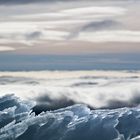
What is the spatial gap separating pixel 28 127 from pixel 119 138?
2433 centimetres

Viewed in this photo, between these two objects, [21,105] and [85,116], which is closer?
[85,116]

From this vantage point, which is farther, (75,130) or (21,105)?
(21,105)

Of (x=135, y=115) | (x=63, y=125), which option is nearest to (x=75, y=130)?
(x=63, y=125)

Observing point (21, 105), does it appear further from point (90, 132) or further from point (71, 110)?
point (90, 132)

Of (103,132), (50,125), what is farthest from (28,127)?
(103,132)

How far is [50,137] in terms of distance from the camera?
589 feet

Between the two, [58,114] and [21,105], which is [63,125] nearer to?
[58,114]

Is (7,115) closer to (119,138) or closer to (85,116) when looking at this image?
(85,116)

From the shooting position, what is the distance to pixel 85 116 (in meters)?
185

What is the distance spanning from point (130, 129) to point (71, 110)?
60.1ft

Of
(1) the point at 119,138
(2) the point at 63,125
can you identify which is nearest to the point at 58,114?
(2) the point at 63,125

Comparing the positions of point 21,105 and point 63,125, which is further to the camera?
point 21,105

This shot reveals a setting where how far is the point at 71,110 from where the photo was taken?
19338cm

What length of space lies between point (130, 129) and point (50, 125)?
67.5 ft
